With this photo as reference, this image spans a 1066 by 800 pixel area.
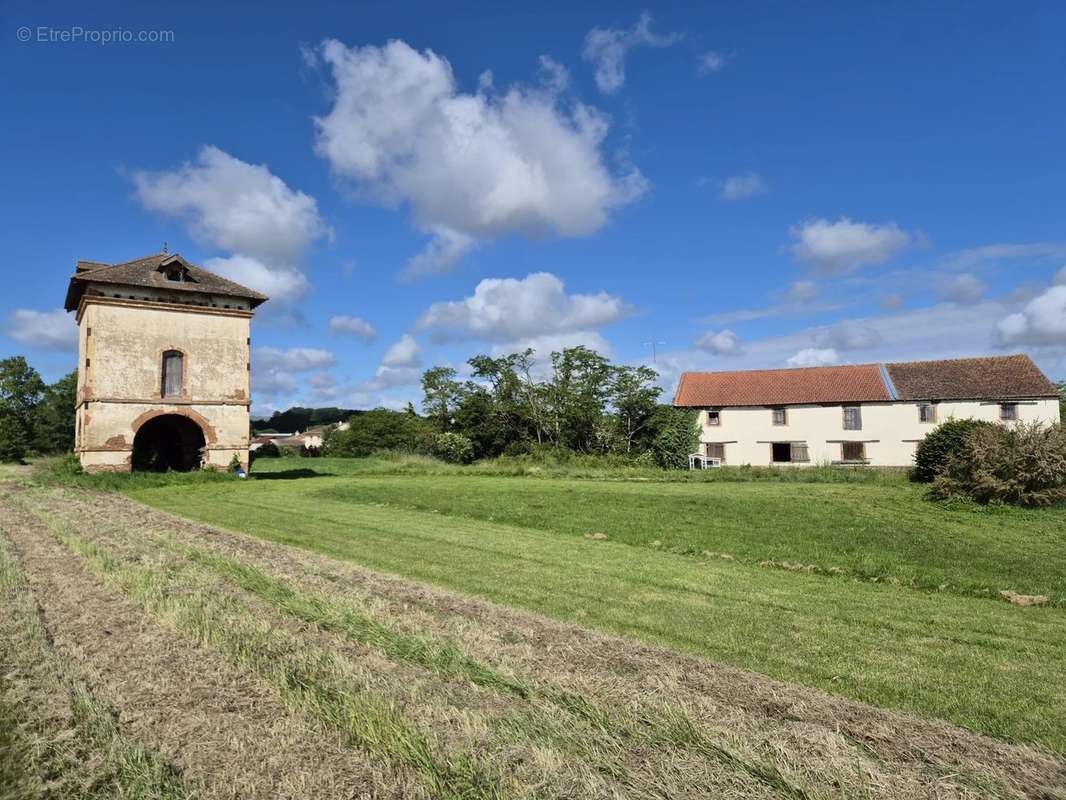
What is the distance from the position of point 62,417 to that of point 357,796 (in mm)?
98229

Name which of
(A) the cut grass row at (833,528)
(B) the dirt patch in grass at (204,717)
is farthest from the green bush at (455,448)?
(B) the dirt patch in grass at (204,717)

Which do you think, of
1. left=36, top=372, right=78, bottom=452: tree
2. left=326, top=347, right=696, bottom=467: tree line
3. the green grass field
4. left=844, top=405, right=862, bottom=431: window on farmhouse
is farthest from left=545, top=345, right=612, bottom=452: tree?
left=36, top=372, right=78, bottom=452: tree

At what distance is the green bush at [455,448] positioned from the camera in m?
51.6

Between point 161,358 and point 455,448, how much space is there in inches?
943

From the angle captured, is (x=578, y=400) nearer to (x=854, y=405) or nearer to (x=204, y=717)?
(x=854, y=405)

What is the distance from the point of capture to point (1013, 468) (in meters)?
15.6

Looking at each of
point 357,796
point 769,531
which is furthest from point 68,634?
point 769,531

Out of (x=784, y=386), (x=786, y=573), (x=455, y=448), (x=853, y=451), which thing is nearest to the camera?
(x=786, y=573)

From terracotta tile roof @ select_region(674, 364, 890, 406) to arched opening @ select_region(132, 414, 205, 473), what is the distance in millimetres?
29671

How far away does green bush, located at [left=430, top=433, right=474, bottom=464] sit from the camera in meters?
51.6

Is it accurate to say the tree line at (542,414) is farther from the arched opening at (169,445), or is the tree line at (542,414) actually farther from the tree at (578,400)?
the arched opening at (169,445)

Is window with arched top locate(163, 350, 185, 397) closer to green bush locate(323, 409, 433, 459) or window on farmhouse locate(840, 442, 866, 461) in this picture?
window on farmhouse locate(840, 442, 866, 461)

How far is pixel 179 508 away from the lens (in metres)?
20.1

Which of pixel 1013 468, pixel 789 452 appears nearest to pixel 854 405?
pixel 789 452
